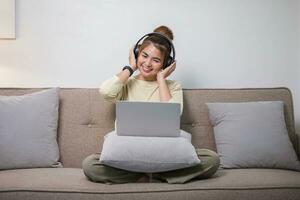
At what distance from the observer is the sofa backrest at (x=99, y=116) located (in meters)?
2.27

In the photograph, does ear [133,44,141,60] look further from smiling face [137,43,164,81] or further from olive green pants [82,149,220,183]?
olive green pants [82,149,220,183]

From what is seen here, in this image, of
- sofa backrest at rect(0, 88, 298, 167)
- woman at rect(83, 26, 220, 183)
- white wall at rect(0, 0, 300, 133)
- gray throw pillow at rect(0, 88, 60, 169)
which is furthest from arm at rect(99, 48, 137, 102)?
white wall at rect(0, 0, 300, 133)

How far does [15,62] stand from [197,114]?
1150mm

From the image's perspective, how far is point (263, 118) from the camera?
225 centimetres

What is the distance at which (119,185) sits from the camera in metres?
1.75

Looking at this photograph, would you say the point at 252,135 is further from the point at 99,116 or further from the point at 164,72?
the point at 99,116

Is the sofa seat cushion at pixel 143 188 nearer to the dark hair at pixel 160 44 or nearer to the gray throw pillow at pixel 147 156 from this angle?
the gray throw pillow at pixel 147 156

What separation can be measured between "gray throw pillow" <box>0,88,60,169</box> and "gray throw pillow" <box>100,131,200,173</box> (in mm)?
473

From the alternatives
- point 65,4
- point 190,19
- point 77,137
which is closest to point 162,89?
point 77,137

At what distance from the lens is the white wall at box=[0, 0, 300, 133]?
2643mm

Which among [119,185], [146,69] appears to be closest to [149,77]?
[146,69]

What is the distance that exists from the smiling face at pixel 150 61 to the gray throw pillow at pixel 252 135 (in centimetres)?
37

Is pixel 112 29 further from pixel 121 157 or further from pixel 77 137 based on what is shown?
pixel 121 157

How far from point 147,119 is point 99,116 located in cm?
49
